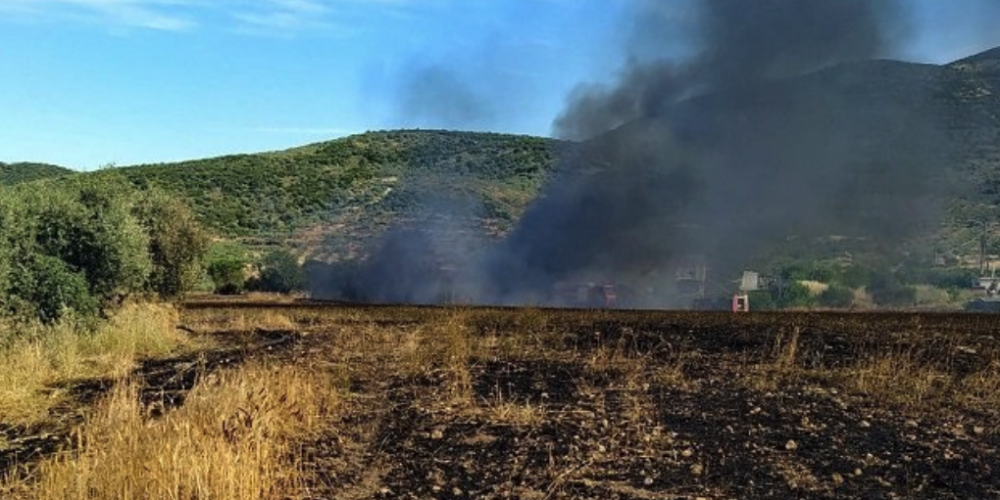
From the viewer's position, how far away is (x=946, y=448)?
30.2 feet

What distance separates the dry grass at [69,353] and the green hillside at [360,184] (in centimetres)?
3479

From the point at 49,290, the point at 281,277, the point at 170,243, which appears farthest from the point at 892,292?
the point at 49,290

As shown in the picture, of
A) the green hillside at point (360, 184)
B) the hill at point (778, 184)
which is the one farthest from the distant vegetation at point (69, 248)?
the green hillside at point (360, 184)

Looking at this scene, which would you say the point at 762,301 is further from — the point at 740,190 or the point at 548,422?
the point at 548,422

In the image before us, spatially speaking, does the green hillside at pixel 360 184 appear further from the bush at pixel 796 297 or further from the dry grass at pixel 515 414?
the dry grass at pixel 515 414

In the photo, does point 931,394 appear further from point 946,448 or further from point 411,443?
point 411,443

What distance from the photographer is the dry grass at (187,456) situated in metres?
6.86

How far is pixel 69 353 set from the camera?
15320mm

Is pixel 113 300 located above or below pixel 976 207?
below

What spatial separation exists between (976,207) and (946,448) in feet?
145

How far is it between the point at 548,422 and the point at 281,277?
1300 inches

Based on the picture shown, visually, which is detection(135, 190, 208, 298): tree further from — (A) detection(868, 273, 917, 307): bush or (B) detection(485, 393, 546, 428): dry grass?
(A) detection(868, 273, 917, 307): bush

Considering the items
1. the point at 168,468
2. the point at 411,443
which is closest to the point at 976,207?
the point at 411,443

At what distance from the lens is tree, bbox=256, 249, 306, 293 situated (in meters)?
41.8
